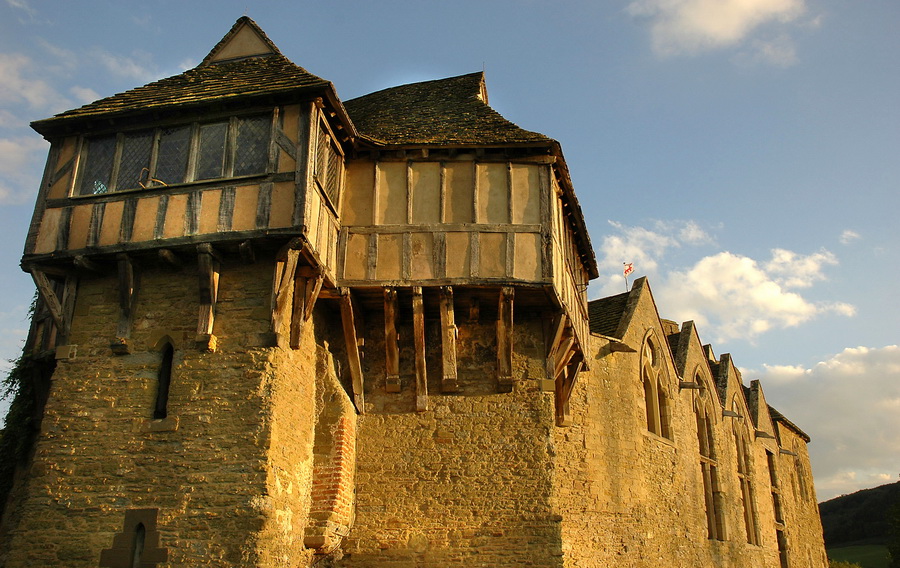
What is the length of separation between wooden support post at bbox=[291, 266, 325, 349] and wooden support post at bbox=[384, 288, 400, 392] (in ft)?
4.23

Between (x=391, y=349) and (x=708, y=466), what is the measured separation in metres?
10.4

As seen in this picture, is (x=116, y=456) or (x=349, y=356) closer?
(x=116, y=456)

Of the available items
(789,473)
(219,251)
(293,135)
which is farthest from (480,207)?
(789,473)

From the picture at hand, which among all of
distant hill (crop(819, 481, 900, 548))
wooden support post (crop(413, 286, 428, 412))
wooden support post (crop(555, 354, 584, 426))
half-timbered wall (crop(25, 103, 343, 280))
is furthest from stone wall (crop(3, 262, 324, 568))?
distant hill (crop(819, 481, 900, 548))

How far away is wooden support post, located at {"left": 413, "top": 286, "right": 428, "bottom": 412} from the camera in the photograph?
1167 cm

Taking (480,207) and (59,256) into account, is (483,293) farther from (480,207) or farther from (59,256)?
(59,256)

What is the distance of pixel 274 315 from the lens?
10.2 metres

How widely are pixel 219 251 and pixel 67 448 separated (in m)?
3.11

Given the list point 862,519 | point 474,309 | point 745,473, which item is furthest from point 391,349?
point 862,519

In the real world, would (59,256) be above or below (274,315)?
above

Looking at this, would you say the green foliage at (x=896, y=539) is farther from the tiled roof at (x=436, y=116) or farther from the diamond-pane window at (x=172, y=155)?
the diamond-pane window at (x=172, y=155)

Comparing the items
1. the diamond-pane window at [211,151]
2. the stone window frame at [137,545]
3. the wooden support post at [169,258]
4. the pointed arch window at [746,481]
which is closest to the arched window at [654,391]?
the pointed arch window at [746,481]

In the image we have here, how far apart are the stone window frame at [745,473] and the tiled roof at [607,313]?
6641 millimetres

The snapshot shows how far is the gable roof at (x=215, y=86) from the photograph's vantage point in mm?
11086
